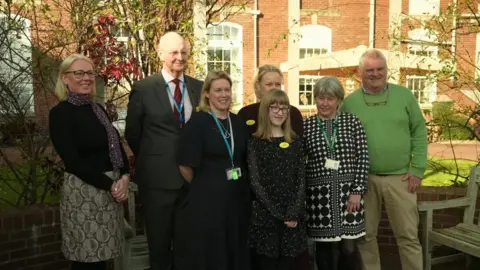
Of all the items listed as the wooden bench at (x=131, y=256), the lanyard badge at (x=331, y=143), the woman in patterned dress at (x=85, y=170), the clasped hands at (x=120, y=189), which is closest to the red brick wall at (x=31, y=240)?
the wooden bench at (x=131, y=256)

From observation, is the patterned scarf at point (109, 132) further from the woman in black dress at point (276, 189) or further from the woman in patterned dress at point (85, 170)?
the woman in black dress at point (276, 189)

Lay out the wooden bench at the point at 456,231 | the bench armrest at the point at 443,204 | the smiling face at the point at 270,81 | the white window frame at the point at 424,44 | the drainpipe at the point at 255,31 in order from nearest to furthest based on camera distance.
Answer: the smiling face at the point at 270,81 → the wooden bench at the point at 456,231 → the bench armrest at the point at 443,204 → the white window frame at the point at 424,44 → the drainpipe at the point at 255,31

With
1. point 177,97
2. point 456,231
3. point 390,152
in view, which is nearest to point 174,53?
point 177,97

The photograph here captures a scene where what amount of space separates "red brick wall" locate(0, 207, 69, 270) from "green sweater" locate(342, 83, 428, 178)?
271cm

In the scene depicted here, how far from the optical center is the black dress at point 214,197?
3.11m

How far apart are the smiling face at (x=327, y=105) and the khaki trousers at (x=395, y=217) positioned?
2.23 ft

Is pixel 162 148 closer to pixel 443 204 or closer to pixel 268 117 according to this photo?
pixel 268 117

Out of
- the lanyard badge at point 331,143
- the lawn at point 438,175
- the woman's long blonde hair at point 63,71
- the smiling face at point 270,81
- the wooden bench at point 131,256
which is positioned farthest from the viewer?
the lawn at point 438,175

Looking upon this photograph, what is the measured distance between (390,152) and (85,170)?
223 centimetres

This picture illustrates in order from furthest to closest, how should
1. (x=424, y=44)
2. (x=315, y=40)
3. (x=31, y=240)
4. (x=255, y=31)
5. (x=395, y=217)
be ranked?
(x=315, y=40), (x=255, y=31), (x=424, y=44), (x=31, y=240), (x=395, y=217)

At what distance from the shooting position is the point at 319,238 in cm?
341

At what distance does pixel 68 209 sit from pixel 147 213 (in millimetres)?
598

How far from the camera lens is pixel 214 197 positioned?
3.15 metres

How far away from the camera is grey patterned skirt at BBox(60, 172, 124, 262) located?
3049 millimetres
